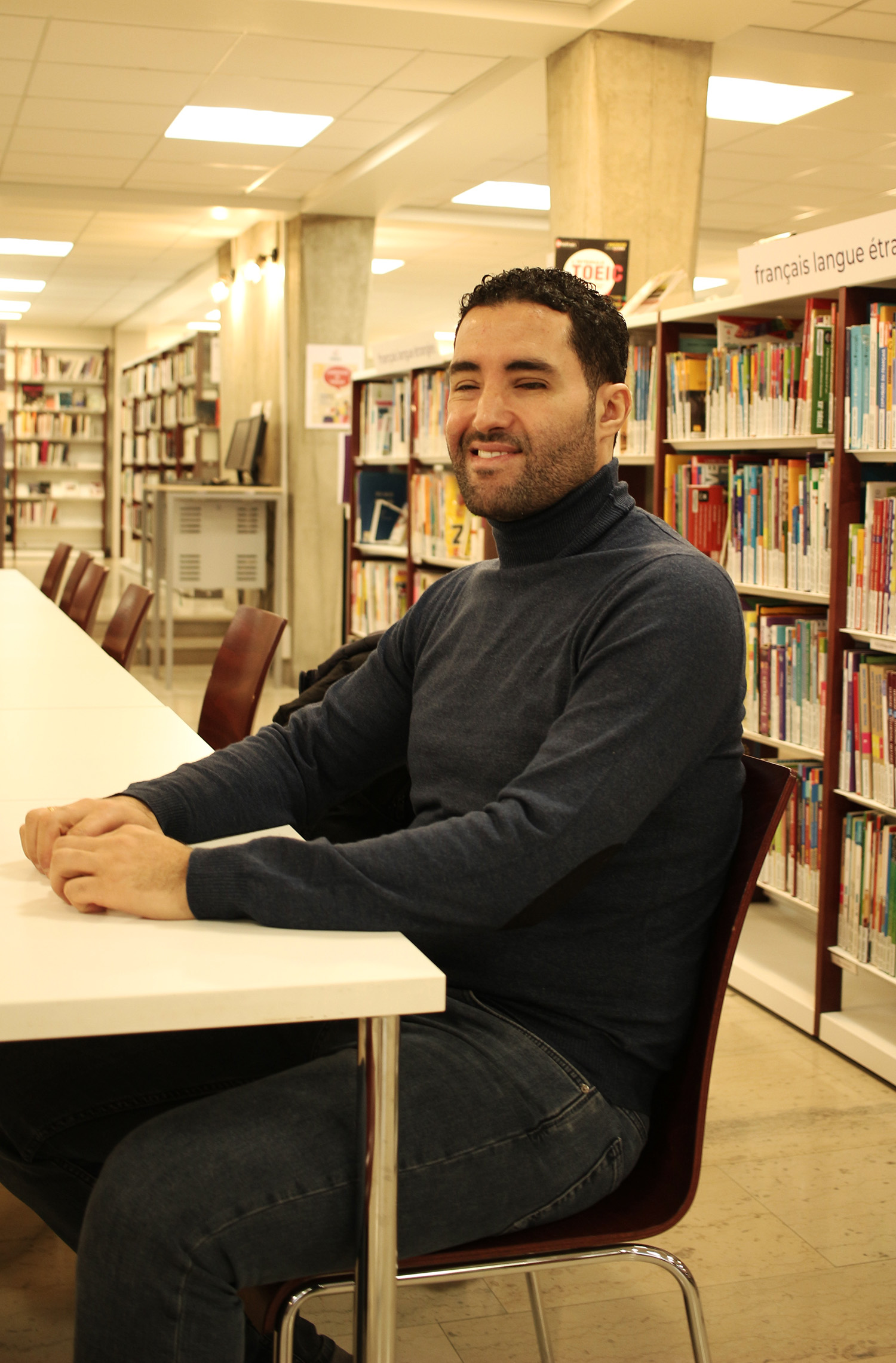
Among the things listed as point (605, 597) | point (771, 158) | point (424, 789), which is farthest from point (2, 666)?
point (771, 158)

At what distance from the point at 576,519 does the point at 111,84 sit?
5.12 m

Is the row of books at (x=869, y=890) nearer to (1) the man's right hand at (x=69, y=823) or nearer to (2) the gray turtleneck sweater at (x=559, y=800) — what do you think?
(2) the gray turtleneck sweater at (x=559, y=800)

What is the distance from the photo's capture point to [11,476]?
A: 1589 centimetres

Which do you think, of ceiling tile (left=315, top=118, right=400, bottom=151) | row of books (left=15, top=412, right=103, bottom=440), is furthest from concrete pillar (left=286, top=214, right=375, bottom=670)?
row of books (left=15, top=412, right=103, bottom=440)

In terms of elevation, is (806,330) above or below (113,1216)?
above

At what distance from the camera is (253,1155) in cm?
104

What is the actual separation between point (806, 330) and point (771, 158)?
181 inches

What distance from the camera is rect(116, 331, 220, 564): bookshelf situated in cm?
1096

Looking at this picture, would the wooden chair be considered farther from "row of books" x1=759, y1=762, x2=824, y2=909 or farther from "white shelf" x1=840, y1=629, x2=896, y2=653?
"row of books" x1=759, y1=762, x2=824, y2=909

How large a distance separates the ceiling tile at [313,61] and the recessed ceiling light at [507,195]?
2.02m

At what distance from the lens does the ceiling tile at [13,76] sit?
5375 millimetres

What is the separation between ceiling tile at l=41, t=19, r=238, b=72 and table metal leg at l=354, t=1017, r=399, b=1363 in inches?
193

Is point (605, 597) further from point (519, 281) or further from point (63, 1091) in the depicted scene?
point (63, 1091)

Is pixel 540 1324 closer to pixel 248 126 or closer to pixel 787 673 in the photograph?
pixel 787 673
